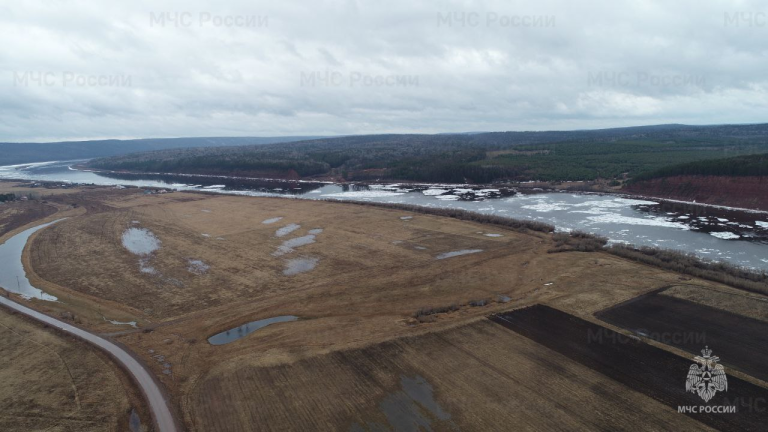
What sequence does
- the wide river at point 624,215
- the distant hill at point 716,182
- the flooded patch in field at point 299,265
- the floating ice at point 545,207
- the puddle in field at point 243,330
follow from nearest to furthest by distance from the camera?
the puddle in field at point 243,330, the flooded patch in field at point 299,265, the wide river at point 624,215, the distant hill at point 716,182, the floating ice at point 545,207

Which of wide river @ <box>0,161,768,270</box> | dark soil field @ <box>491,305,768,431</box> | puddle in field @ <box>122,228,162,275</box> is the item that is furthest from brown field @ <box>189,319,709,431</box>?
wide river @ <box>0,161,768,270</box>

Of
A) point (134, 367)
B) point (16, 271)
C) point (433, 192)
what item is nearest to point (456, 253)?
point (134, 367)

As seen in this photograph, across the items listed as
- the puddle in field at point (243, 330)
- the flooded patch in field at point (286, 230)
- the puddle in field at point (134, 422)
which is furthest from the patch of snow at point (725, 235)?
the puddle in field at point (134, 422)

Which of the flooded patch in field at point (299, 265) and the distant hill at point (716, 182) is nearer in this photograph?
the flooded patch in field at point (299, 265)

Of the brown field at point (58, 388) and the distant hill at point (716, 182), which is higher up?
the distant hill at point (716, 182)

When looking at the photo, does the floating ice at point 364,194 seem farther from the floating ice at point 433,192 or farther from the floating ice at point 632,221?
the floating ice at point 632,221

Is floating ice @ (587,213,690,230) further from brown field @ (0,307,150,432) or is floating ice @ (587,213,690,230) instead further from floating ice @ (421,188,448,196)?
brown field @ (0,307,150,432)

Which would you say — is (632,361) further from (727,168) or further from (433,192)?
(433,192)
